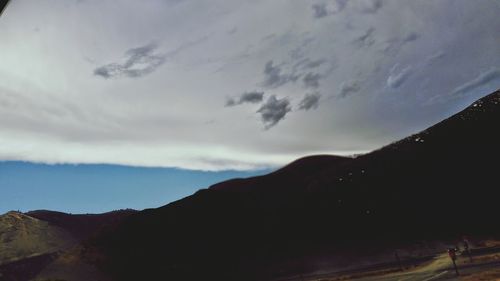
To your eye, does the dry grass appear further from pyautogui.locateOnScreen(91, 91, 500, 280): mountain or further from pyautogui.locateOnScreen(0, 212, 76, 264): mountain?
pyautogui.locateOnScreen(0, 212, 76, 264): mountain

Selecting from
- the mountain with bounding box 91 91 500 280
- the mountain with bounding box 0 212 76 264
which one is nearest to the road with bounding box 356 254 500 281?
the mountain with bounding box 91 91 500 280

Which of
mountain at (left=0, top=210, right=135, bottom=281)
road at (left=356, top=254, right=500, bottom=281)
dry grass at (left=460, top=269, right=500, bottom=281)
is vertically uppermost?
mountain at (left=0, top=210, right=135, bottom=281)

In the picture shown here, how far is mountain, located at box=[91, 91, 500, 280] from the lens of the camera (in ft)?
213

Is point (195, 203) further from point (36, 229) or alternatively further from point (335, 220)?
point (36, 229)

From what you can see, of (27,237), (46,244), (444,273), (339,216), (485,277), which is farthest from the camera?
(27,237)

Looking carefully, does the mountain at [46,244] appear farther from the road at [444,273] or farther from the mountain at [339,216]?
the road at [444,273]

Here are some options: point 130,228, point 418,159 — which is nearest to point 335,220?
point 418,159

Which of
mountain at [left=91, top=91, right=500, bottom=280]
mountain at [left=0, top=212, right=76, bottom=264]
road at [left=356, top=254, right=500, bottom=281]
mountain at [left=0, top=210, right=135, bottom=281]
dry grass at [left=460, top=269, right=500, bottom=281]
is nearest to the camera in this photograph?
dry grass at [left=460, top=269, right=500, bottom=281]

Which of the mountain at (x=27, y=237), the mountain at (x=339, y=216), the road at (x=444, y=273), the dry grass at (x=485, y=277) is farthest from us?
the mountain at (x=27, y=237)

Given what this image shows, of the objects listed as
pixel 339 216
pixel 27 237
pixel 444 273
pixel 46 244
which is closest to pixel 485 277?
pixel 444 273

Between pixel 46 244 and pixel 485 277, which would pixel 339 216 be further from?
pixel 46 244

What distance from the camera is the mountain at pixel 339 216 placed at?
64.9 m

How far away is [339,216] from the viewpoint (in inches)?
2936

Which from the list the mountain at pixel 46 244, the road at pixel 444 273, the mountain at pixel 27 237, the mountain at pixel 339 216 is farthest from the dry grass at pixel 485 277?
the mountain at pixel 27 237
